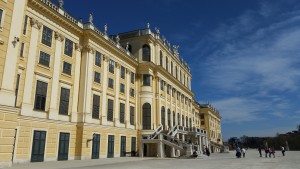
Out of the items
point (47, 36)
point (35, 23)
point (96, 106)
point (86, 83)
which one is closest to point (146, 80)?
point (96, 106)

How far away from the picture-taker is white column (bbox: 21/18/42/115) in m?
23.5

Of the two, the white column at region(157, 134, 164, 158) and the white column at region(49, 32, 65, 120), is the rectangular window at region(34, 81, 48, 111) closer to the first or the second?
the white column at region(49, 32, 65, 120)

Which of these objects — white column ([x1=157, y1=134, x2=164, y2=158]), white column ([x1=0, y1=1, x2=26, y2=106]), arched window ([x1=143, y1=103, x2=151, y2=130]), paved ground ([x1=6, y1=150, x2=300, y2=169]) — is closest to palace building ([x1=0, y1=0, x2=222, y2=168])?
white column ([x1=0, y1=1, x2=26, y2=106])

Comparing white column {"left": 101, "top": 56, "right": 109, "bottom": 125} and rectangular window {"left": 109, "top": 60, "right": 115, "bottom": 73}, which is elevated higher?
rectangular window {"left": 109, "top": 60, "right": 115, "bottom": 73}

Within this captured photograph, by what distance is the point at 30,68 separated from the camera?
24266 millimetres

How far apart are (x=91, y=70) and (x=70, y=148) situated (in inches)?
376

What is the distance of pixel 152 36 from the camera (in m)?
46.1

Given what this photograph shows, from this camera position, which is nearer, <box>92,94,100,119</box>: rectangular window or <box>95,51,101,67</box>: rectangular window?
<box>92,94,100,119</box>: rectangular window

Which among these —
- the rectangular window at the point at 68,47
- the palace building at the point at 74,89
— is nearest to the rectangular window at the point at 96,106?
the palace building at the point at 74,89

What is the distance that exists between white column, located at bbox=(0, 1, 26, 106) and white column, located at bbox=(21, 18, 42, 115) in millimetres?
4550

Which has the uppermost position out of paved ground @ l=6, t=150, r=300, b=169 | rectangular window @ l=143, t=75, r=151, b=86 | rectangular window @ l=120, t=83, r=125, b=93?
rectangular window @ l=143, t=75, r=151, b=86

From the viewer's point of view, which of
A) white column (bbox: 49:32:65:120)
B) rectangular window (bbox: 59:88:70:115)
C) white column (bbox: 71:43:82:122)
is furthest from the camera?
white column (bbox: 71:43:82:122)

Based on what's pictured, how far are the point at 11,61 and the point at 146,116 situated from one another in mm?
26866

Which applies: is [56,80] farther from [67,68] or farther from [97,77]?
[97,77]
